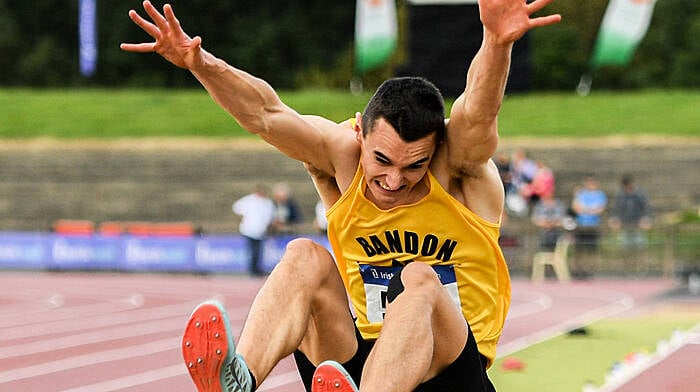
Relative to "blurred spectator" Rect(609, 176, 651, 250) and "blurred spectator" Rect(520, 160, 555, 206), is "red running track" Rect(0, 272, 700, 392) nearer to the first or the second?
"blurred spectator" Rect(609, 176, 651, 250)

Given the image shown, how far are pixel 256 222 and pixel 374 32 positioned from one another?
10.3 m

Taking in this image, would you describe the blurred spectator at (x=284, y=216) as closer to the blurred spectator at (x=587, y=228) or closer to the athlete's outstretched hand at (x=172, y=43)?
the blurred spectator at (x=587, y=228)

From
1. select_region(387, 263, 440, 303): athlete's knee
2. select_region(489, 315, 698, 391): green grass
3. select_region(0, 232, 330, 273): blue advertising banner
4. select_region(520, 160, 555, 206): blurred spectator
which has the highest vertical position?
select_region(387, 263, 440, 303): athlete's knee

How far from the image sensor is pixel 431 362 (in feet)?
15.8

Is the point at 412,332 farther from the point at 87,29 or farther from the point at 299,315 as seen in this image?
the point at 87,29

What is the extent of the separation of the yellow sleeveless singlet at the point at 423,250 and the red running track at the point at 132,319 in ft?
12.3

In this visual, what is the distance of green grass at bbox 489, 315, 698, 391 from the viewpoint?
9.06 metres

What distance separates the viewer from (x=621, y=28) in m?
29.3

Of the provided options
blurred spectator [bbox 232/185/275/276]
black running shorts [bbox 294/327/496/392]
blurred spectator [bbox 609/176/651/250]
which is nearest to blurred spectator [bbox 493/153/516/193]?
blurred spectator [bbox 609/176/651/250]

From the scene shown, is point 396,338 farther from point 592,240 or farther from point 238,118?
point 592,240

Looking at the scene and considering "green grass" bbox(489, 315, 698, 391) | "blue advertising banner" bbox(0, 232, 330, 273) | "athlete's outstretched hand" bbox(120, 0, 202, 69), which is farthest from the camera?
"blue advertising banner" bbox(0, 232, 330, 273)

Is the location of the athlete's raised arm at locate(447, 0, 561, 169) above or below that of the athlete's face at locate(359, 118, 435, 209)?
above

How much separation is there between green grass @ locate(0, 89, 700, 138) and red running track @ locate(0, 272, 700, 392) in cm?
1032

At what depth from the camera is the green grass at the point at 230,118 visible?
96.7ft
